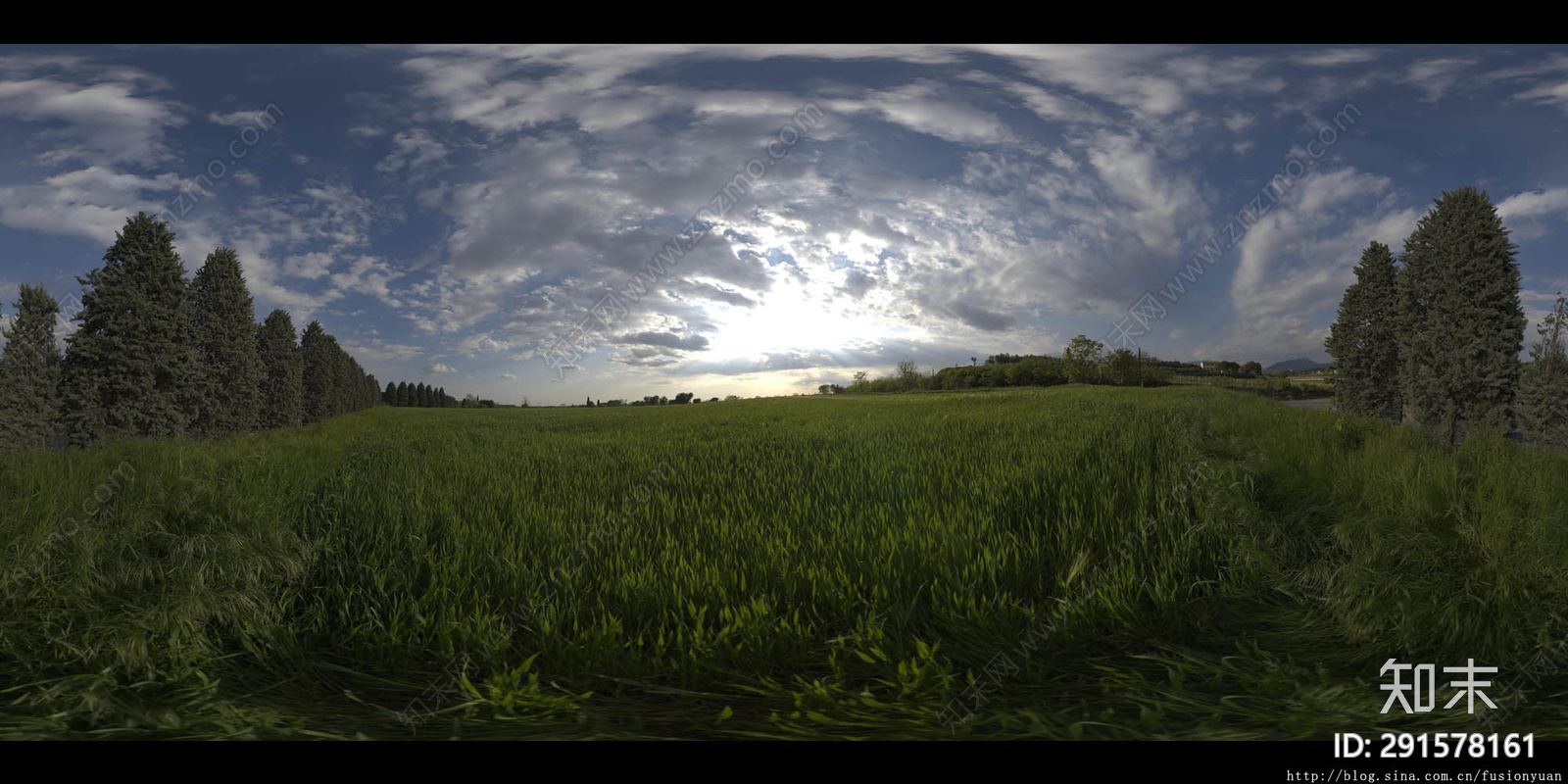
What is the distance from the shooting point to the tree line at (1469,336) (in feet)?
58.5

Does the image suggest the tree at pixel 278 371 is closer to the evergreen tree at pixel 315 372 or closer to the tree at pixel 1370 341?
the evergreen tree at pixel 315 372

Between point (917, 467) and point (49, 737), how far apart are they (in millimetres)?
6467

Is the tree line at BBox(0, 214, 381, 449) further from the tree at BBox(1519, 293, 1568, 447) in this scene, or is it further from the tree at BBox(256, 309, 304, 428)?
the tree at BBox(1519, 293, 1568, 447)

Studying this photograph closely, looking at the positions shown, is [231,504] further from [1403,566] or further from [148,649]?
[1403,566]

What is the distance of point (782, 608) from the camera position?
329cm

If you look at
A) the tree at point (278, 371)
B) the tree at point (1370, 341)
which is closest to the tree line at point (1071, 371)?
the tree at point (1370, 341)

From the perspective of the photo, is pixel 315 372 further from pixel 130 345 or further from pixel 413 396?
pixel 413 396

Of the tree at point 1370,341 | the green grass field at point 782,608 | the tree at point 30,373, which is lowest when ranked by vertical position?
the green grass field at point 782,608

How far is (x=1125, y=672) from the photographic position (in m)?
2.77

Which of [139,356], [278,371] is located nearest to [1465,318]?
[139,356]

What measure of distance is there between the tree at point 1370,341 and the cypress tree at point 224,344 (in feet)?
161

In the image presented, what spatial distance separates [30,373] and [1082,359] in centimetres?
7263

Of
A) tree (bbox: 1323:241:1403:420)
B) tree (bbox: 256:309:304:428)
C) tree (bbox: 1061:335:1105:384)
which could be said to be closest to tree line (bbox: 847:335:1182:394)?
tree (bbox: 1061:335:1105:384)

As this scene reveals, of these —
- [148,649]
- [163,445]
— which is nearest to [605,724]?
[148,649]
